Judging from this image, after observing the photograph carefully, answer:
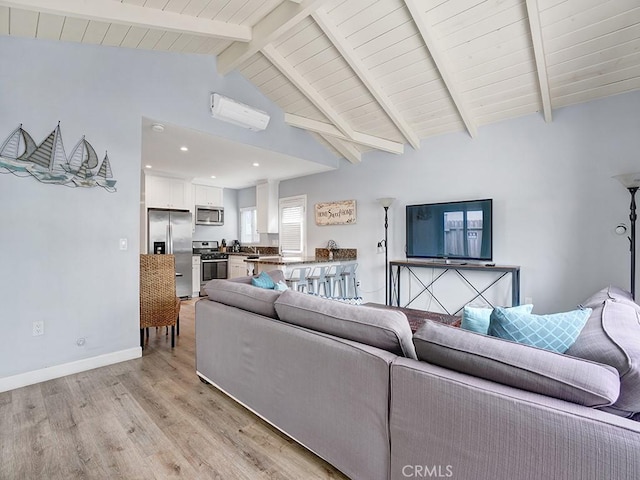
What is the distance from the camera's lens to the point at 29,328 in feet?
8.59

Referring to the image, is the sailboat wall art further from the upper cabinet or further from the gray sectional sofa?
the upper cabinet

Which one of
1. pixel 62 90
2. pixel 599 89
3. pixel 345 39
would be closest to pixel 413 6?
pixel 345 39

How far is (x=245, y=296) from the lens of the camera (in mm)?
2217

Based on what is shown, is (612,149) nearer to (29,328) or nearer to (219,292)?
(219,292)

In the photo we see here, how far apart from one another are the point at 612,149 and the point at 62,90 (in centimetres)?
531

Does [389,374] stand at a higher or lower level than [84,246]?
lower

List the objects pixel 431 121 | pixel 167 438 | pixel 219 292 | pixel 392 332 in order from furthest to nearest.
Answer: pixel 431 121, pixel 219 292, pixel 167 438, pixel 392 332

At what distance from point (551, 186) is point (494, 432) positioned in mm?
3560

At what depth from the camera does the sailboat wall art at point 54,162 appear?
8.27 feet

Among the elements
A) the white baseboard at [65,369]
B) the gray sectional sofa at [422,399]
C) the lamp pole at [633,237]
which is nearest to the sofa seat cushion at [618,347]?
the gray sectional sofa at [422,399]

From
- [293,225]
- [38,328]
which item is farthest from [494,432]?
[293,225]

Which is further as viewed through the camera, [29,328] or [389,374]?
[29,328]

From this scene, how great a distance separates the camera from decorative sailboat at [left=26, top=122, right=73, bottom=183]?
8.61ft

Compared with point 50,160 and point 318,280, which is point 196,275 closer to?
point 318,280
